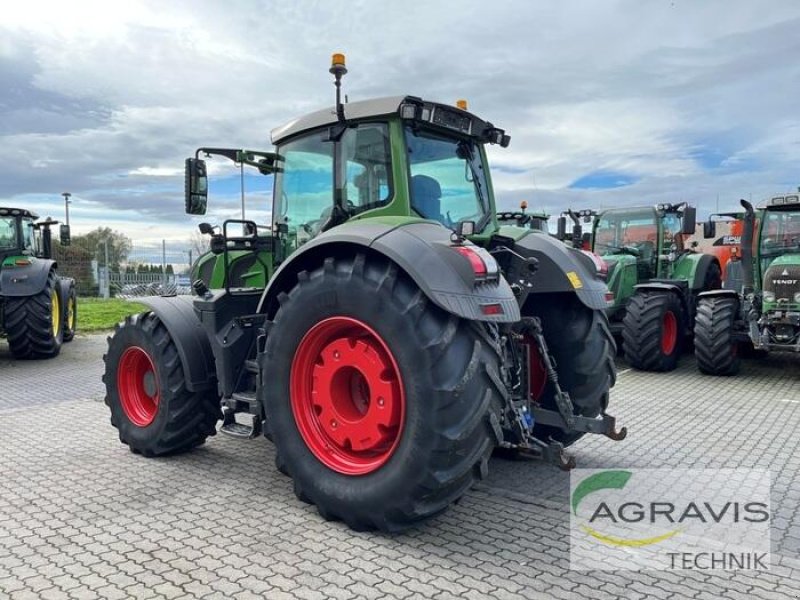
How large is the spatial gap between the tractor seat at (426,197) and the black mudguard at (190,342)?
1.88 m

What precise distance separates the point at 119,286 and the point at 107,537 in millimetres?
22519

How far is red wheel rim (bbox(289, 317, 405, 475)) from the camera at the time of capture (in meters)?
3.51

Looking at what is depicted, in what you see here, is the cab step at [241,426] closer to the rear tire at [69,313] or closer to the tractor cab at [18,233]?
the tractor cab at [18,233]

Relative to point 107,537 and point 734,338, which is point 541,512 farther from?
point 734,338

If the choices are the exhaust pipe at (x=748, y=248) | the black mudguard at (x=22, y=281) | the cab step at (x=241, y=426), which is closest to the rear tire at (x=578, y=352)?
the cab step at (x=241, y=426)

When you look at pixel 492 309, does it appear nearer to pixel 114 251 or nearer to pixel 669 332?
pixel 669 332

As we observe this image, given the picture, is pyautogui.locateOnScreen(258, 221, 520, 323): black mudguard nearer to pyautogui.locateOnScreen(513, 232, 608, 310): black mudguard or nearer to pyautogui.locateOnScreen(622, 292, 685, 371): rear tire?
pyautogui.locateOnScreen(513, 232, 608, 310): black mudguard

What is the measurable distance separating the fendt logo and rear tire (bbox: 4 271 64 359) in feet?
28.7

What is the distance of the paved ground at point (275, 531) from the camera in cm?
302

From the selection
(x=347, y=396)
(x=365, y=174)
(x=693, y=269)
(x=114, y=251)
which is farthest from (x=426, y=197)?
(x=114, y=251)

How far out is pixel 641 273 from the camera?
11.2 m

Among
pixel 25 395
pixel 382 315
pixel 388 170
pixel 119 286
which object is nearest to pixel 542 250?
pixel 388 170

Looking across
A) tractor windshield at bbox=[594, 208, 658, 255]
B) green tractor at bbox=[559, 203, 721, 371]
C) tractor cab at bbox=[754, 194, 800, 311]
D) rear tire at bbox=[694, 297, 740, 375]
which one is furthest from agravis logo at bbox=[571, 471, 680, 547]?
tractor windshield at bbox=[594, 208, 658, 255]

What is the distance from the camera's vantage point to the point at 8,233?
1101 centimetres
